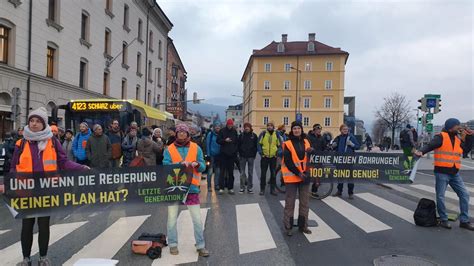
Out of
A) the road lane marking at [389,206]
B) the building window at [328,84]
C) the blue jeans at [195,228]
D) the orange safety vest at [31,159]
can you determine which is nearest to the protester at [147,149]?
the blue jeans at [195,228]

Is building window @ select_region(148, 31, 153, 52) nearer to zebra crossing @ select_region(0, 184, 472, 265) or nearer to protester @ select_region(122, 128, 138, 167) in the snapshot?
protester @ select_region(122, 128, 138, 167)

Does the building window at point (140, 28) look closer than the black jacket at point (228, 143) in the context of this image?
No

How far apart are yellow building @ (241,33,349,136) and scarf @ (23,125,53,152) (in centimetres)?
7035

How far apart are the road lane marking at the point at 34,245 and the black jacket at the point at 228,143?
409 centimetres

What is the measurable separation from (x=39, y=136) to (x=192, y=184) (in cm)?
204

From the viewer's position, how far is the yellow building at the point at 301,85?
244ft

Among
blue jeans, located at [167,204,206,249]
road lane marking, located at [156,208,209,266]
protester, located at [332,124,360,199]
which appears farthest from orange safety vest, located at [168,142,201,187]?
protester, located at [332,124,360,199]

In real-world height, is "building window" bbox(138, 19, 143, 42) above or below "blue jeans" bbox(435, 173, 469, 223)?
above

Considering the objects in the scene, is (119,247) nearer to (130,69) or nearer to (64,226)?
(64,226)

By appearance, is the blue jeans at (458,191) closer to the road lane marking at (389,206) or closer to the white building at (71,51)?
the road lane marking at (389,206)

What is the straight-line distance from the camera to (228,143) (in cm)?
956

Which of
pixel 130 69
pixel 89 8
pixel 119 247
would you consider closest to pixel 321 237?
pixel 119 247

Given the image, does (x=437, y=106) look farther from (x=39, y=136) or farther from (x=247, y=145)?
(x=39, y=136)

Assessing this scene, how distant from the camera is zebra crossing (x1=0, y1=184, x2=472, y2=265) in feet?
16.5
